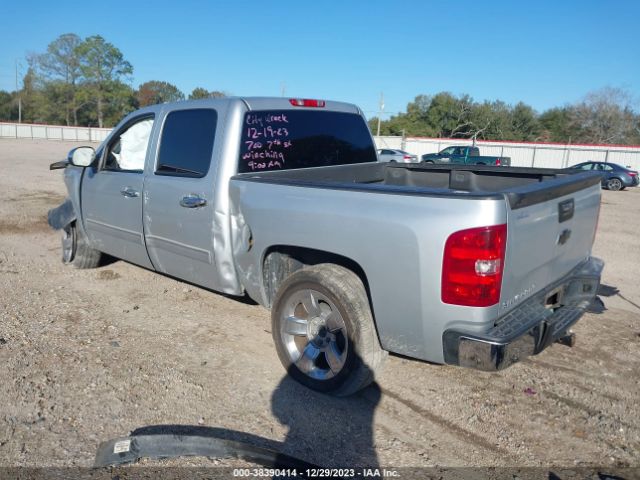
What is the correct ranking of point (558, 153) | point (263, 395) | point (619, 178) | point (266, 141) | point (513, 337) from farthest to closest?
point (558, 153), point (619, 178), point (266, 141), point (263, 395), point (513, 337)

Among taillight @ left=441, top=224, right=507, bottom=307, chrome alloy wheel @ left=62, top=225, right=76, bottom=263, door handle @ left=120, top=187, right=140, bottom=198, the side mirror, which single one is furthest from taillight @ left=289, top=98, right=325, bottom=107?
chrome alloy wheel @ left=62, top=225, right=76, bottom=263

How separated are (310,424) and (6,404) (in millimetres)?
1917

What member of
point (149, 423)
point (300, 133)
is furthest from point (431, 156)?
point (149, 423)

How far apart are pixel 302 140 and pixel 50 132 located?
68.3 metres

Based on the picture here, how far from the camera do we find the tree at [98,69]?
8025cm

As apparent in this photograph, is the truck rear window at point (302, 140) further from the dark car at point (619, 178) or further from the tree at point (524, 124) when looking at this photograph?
the tree at point (524, 124)

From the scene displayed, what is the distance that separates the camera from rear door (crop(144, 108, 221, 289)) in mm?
4090

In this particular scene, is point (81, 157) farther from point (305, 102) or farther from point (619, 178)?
point (619, 178)

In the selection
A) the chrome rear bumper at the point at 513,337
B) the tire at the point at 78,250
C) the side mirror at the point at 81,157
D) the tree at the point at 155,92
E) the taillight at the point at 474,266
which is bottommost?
the tire at the point at 78,250

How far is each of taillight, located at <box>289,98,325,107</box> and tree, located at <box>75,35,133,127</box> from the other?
84543mm

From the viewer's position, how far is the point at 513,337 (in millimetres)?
2822

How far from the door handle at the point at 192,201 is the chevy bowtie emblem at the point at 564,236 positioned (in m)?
2.51

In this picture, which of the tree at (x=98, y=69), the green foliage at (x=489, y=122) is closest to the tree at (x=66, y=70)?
the tree at (x=98, y=69)

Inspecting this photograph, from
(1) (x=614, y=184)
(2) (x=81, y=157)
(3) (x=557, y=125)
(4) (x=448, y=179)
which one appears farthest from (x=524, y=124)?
(2) (x=81, y=157)
